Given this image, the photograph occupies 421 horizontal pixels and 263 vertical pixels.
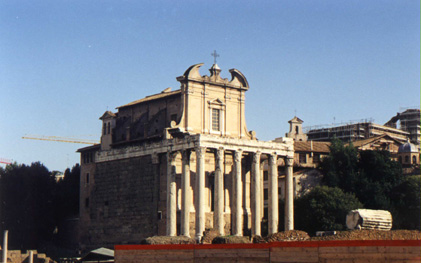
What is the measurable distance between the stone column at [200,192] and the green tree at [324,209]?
12217mm

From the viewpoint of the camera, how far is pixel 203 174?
5991cm

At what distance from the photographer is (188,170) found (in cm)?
6100

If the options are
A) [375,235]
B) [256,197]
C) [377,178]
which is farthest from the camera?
[377,178]

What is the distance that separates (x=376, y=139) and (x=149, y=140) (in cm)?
3776

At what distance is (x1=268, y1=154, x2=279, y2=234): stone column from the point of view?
63250 millimetres

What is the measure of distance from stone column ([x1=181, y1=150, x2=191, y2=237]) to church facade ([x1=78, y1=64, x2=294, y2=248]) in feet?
0.25

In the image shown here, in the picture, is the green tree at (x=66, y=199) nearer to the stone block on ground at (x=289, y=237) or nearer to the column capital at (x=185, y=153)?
the column capital at (x=185, y=153)

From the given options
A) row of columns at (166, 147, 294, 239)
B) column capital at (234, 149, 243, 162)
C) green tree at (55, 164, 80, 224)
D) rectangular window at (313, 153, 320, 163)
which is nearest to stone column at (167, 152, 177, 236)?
row of columns at (166, 147, 294, 239)

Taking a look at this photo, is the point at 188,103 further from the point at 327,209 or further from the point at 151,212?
the point at 327,209

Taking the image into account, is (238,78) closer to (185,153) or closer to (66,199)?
(185,153)

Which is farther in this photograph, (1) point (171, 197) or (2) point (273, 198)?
(2) point (273, 198)

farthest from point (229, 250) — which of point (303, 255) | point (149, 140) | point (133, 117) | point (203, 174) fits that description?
point (133, 117)

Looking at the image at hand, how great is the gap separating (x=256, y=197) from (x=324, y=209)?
7.83 metres

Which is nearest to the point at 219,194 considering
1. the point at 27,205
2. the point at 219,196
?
the point at 219,196
